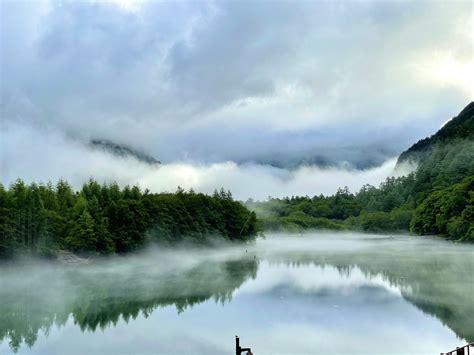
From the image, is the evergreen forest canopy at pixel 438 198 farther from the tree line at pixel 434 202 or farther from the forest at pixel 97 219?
the forest at pixel 97 219

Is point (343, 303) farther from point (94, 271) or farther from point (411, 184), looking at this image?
point (411, 184)

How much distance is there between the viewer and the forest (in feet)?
201

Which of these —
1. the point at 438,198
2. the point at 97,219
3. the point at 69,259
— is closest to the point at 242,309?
the point at 69,259

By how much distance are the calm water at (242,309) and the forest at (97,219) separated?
15.4ft

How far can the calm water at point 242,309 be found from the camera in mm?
26250

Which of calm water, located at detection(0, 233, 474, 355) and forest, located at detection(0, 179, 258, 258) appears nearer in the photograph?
calm water, located at detection(0, 233, 474, 355)

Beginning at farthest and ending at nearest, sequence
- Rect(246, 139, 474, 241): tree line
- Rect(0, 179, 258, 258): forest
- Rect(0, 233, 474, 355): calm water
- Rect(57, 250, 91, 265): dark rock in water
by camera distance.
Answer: Rect(246, 139, 474, 241): tree line → Rect(57, 250, 91, 265): dark rock in water → Rect(0, 179, 258, 258): forest → Rect(0, 233, 474, 355): calm water

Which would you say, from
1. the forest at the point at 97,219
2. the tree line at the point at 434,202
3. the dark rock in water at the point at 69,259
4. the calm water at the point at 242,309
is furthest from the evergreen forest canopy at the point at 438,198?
the dark rock in water at the point at 69,259

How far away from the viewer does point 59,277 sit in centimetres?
5544

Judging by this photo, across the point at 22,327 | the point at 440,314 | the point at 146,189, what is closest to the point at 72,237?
the point at 146,189

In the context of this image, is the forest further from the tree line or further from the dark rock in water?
the tree line

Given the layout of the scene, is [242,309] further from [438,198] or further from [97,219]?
[438,198]

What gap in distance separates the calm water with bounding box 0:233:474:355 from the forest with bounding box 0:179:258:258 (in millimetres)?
4679

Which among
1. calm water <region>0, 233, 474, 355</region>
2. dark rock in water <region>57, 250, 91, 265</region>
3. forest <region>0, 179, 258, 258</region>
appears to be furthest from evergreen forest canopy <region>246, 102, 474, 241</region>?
dark rock in water <region>57, 250, 91, 265</region>
